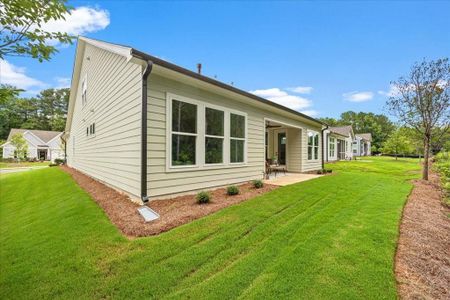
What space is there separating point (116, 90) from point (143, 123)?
9.12ft

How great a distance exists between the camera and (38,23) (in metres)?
2.60

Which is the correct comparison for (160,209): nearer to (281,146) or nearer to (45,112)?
(281,146)

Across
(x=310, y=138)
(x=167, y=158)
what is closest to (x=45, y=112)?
(x=310, y=138)

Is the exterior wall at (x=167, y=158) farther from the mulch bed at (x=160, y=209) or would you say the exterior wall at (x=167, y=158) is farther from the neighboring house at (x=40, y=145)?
the neighboring house at (x=40, y=145)

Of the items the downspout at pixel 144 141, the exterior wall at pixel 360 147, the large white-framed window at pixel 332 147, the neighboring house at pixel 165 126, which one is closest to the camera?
the downspout at pixel 144 141

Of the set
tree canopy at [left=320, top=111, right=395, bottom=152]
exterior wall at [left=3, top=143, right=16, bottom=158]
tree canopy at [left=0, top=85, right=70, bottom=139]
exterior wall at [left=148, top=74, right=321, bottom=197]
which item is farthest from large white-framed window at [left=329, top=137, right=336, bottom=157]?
tree canopy at [left=0, top=85, right=70, bottom=139]

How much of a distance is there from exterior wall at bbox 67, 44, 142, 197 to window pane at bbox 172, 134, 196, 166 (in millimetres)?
867

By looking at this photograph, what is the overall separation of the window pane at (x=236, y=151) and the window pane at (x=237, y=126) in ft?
0.79

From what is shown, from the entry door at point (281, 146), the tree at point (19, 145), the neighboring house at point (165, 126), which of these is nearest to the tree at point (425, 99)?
the entry door at point (281, 146)

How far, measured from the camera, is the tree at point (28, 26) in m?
2.42

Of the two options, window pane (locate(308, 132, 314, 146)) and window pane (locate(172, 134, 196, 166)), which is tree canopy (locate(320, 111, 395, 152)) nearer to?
window pane (locate(308, 132, 314, 146))

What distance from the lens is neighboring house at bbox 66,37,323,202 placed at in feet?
17.7

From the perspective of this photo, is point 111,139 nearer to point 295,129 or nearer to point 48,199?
point 48,199

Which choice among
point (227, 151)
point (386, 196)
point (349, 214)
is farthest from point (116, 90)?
point (386, 196)
